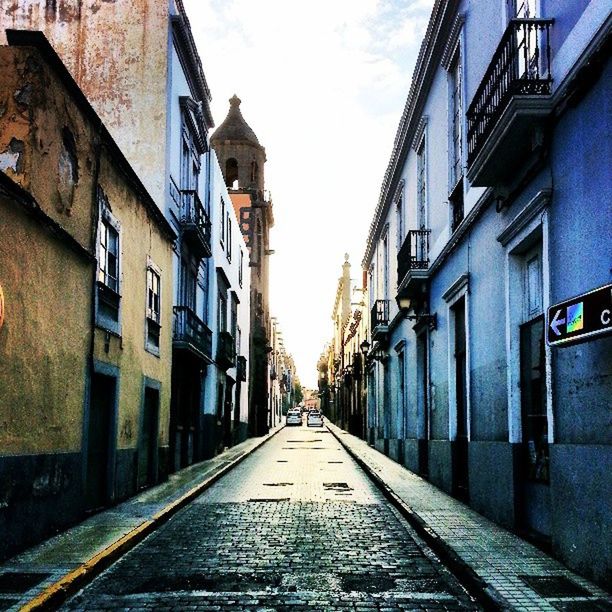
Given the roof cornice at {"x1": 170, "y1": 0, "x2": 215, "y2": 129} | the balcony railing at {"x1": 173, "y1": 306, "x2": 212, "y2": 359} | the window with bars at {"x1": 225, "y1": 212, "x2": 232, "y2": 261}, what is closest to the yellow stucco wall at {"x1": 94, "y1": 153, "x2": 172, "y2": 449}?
the balcony railing at {"x1": 173, "y1": 306, "x2": 212, "y2": 359}

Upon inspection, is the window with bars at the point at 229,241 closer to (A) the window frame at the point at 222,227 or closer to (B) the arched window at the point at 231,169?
(A) the window frame at the point at 222,227

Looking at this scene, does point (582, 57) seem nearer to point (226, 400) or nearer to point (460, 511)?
point (460, 511)

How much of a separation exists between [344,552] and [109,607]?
2.98 metres

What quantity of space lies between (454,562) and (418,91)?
1162 centimetres

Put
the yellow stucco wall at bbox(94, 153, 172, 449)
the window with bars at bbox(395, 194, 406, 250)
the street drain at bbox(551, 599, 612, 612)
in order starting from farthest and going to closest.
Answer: the window with bars at bbox(395, 194, 406, 250), the yellow stucco wall at bbox(94, 153, 172, 449), the street drain at bbox(551, 599, 612, 612)

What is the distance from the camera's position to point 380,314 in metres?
24.8

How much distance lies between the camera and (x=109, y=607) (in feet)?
19.9

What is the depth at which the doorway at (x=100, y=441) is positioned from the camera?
35.1 feet

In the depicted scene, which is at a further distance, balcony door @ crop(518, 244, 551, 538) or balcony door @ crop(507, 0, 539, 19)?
balcony door @ crop(507, 0, 539, 19)

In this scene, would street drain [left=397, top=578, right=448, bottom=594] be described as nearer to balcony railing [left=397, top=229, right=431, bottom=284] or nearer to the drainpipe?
the drainpipe

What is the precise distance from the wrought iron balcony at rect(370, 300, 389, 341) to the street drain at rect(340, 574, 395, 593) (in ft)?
54.5

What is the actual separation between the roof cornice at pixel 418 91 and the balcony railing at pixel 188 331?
22.0 feet

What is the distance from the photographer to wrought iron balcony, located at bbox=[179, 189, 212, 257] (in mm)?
18016

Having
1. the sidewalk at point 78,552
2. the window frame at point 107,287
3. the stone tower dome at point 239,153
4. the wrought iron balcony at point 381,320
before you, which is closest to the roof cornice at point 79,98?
the window frame at point 107,287
